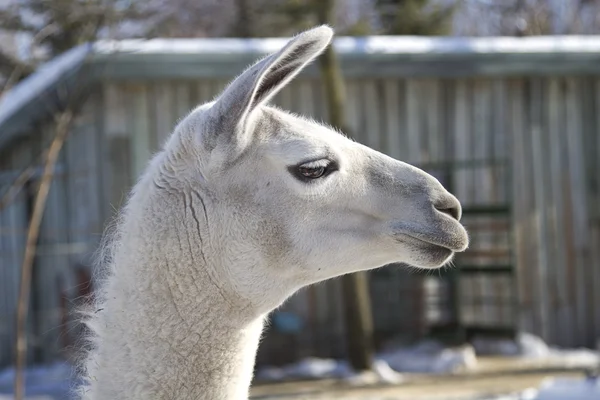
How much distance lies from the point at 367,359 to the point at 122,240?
7666mm

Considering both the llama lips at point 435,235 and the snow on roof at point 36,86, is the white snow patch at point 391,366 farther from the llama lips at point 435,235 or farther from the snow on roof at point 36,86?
the llama lips at point 435,235

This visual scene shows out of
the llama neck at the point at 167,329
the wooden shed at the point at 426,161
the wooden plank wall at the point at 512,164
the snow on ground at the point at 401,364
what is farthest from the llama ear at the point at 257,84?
the wooden plank wall at the point at 512,164

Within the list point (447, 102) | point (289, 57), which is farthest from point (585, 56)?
point (289, 57)

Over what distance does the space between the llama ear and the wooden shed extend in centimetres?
812

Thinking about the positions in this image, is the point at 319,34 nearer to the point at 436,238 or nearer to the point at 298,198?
the point at 298,198

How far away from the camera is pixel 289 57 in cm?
306

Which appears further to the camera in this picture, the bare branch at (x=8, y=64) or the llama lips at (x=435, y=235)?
the bare branch at (x=8, y=64)

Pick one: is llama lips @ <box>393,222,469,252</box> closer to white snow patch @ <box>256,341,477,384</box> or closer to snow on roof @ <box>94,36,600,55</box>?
white snow patch @ <box>256,341,477,384</box>

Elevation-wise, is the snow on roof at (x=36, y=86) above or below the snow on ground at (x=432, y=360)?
above

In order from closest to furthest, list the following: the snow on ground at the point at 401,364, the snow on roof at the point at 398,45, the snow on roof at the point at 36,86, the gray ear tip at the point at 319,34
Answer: the gray ear tip at the point at 319,34 → the snow on roof at the point at 36,86 → the snow on ground at the point at 401,364 → the snow on roof at the point at 398,45

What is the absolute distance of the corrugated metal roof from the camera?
10750 millimetres

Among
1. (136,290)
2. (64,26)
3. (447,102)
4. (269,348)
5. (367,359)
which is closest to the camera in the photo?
(136,290)

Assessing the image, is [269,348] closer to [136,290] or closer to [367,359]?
[367,359]

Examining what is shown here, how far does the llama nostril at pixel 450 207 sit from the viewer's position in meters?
3.19
